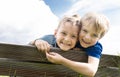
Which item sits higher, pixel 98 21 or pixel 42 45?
pixel 98 21

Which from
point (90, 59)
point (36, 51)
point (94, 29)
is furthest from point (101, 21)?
point (36, 51)

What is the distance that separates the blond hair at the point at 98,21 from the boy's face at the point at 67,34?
0.22m

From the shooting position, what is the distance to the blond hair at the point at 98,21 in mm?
4961

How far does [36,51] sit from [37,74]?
378 millimetres

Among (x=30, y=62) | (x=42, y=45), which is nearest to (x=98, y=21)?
(x=42, y=45)

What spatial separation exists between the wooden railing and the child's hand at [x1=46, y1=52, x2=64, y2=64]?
10cm

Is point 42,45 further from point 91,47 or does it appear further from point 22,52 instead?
point 91,47

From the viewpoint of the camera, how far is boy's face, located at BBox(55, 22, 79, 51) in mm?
4859

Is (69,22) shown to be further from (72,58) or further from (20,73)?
(20,73)

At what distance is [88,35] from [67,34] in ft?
0.89

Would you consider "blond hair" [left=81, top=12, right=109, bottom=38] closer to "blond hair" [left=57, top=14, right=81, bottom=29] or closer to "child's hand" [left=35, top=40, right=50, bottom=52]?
"blond hair" [left=57, top=14, right=81, bottom=29]

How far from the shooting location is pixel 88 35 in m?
4.90

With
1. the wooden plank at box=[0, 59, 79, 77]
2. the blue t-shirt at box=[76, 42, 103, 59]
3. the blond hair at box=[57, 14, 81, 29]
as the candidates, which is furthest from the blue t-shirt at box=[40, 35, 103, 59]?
the wooden plank at box=[0, 59, 79, 77]

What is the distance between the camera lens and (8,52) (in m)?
4.97
